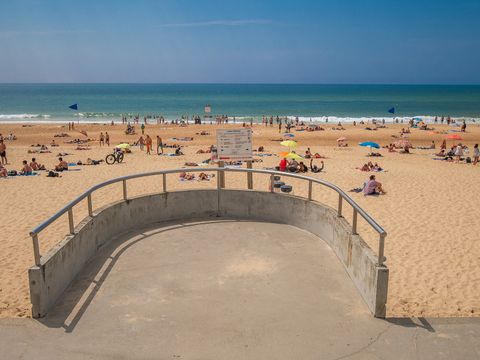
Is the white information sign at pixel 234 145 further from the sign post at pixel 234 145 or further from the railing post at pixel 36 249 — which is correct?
the railing post at pixel 36 249

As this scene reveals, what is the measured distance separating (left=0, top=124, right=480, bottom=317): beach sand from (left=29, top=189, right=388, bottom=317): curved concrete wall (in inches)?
36.1

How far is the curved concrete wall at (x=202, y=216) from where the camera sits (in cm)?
519

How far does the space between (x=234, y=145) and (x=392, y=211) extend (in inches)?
238

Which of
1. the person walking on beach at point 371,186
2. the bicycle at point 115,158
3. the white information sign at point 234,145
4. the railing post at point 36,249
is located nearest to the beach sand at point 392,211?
the person walking on beach at point 371,186

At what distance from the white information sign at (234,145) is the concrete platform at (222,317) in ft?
10.2

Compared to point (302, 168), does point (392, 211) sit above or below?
below

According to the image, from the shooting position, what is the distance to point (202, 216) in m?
9.16

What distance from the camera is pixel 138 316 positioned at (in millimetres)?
5160

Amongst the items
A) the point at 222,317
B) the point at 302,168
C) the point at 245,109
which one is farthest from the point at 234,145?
the point at 245,109

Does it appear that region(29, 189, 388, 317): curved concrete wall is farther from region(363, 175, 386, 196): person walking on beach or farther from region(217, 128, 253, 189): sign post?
region(363, 175, 386, 196): person walking on beach

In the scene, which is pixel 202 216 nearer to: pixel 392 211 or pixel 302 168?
pixel 392 211

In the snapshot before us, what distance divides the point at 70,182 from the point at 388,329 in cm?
1558

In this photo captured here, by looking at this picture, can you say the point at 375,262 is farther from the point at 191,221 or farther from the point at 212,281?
the point at 191,221

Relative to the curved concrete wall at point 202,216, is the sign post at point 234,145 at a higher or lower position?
higher
